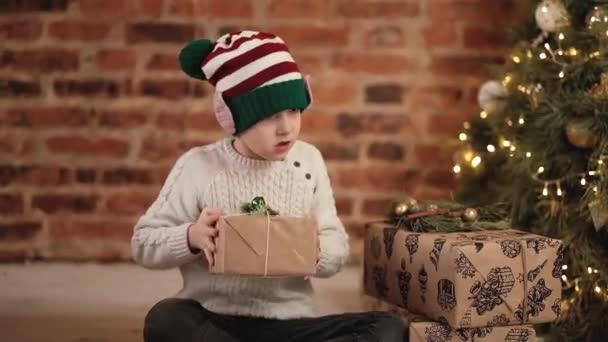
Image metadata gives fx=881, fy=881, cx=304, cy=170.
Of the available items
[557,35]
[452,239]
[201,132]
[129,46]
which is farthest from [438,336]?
[129,46]

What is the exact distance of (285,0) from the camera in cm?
270

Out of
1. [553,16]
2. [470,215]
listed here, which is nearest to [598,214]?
[470,215]

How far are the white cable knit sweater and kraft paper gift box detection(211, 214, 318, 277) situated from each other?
6.1 inches

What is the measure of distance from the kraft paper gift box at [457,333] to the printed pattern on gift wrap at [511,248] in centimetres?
14

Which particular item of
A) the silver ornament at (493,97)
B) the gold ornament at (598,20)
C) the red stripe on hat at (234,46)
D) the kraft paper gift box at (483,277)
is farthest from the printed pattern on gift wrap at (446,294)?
the silver ornament at (493,97)

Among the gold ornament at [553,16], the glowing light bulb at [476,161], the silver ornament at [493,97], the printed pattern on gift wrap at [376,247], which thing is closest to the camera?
the printed pattern on gift wrap at [376,247]

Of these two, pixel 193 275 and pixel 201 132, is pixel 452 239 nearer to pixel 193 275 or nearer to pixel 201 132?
pixel 193 275

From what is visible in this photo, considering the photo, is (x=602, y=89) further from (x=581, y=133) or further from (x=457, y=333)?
(x=457, y=333)

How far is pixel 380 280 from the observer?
182 cm

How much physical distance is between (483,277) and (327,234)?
0.34 metres

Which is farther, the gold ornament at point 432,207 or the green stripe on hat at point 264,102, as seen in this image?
the gold ornament at point 432,207

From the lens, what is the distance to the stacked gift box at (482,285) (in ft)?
5.12

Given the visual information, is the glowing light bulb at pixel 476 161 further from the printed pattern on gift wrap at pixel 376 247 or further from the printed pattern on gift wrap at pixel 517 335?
the printed pattern on gift wrap at pixel 517 335

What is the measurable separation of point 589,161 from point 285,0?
3.80 ft
